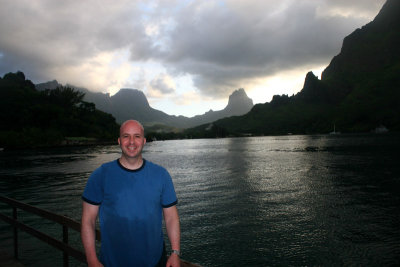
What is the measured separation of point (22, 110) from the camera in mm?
163250

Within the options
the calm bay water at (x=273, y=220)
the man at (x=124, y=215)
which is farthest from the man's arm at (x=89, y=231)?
the calm bay water at (x=273, y=220)

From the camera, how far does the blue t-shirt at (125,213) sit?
11.7 feet

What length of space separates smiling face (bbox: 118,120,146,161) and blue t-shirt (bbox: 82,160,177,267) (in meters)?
0.22

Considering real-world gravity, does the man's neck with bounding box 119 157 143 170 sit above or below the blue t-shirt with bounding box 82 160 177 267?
above

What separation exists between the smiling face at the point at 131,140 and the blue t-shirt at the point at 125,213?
8.6 inches

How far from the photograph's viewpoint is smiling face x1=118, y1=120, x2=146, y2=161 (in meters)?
3.79

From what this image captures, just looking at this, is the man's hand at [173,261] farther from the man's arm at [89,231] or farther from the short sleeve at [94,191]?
the short sleeve at [94,191]

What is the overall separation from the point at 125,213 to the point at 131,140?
3.26 ft

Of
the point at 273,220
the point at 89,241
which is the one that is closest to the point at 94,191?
the point at 89,241

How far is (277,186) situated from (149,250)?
2921 cm

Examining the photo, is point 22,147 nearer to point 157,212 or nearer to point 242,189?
point 242,189

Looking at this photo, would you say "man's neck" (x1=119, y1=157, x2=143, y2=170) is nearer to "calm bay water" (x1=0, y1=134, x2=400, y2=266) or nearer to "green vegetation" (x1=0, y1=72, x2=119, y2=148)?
"calm bay water" (x1=0, y1=134, x2=400, y2=266)

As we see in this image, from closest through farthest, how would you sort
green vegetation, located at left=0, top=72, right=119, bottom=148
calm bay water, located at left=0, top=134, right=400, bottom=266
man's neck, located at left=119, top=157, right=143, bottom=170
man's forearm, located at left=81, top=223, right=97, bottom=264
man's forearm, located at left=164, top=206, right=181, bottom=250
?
man's forearm, located at left=81, top=223, right=97, bottom=264 < man's neck, located at left=119, top=157, right=143, bottom=170 < man's forearm, located at left=164, top=206, right=181, bottom=250 < calm bay water, located at left=0, top=134, right=400, bottom=266 < green vegetation, located at left=0, top=72, right=119, bottom=148

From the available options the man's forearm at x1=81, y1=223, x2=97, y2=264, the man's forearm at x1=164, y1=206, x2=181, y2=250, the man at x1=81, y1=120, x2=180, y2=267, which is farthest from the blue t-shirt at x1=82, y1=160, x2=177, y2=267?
the man's forearm at x1=164, y1=206, x2=181, y2=250
